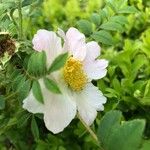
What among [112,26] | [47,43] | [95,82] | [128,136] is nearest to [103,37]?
[112,26]

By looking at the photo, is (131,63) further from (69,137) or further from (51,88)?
(51,88)

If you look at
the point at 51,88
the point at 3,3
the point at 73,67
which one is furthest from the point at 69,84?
the point at 3,3

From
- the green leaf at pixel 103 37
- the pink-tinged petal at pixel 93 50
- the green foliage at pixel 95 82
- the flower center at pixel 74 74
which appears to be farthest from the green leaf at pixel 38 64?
the green leaf at pixel 103 37

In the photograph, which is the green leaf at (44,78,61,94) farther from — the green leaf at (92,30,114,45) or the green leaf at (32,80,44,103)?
the green leaf at (92,30,114,45)

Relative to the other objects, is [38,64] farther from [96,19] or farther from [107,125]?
[96,19]

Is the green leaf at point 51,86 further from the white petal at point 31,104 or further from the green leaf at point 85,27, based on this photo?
the green leaf at point 85,27
